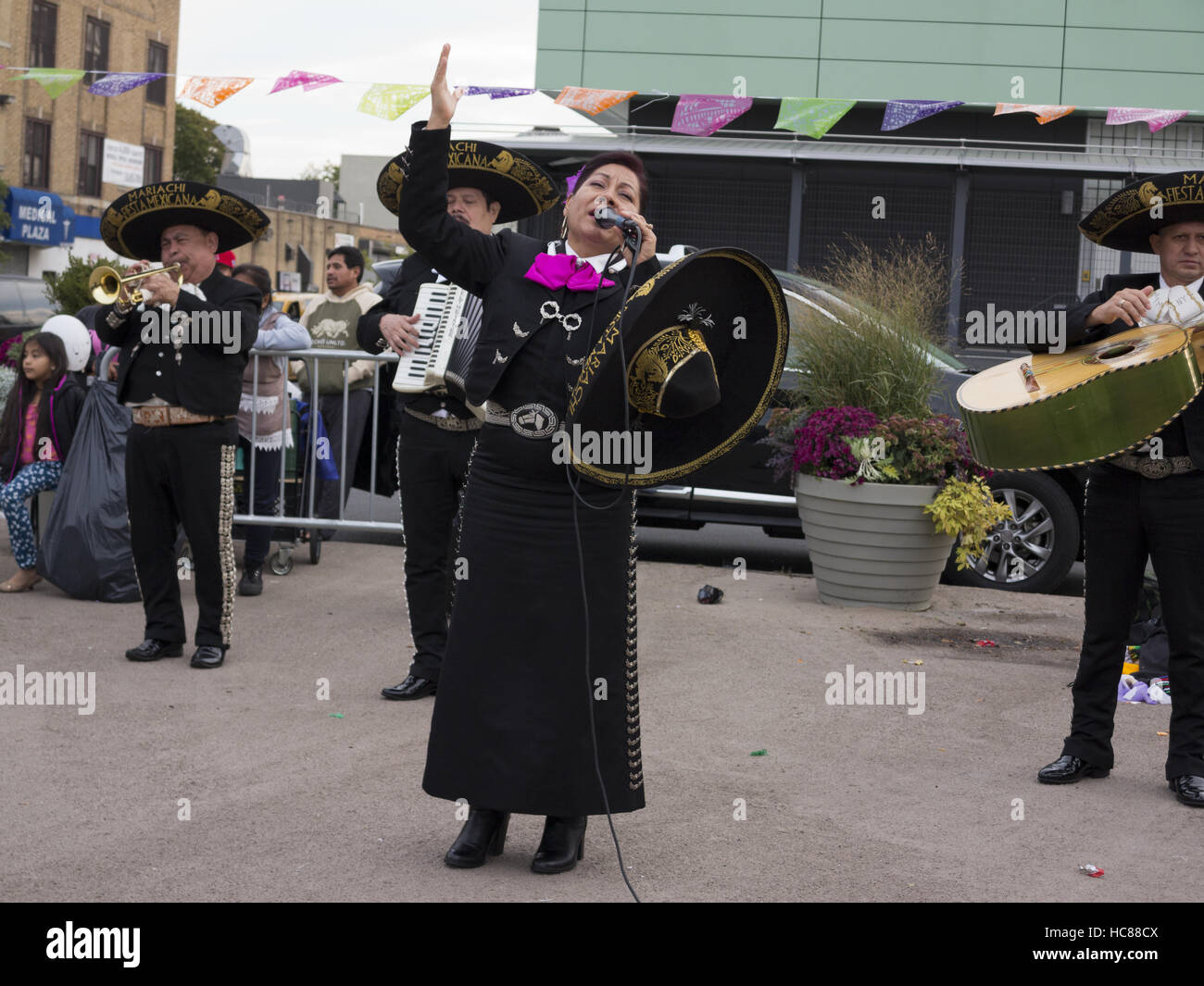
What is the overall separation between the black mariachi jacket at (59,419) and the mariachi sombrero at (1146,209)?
633 cm

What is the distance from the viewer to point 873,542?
898 centimetres

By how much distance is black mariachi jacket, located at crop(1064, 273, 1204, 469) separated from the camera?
5223mm

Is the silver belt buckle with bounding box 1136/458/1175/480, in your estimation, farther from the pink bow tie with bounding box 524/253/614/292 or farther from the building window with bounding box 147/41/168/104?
the building window with bounding box 147/41/168/104

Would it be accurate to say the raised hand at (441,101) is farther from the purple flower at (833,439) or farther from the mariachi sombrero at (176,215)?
the purple flower at (833,439)

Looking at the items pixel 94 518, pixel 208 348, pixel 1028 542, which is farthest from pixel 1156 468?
pixel 94 518

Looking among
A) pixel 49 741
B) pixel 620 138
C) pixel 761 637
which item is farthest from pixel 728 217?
pixel 49 741

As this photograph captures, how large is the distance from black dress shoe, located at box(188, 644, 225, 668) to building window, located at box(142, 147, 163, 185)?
45.6m

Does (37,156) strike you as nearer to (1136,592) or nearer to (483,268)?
(483,268)

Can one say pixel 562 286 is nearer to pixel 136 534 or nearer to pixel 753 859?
pixel 753 859

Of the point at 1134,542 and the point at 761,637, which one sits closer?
the point at 1134,542

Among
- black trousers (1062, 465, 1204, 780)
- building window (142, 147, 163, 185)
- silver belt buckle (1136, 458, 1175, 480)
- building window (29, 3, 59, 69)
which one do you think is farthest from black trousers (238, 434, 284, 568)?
building window (142, 147, 163, 185)

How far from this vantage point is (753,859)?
15.1 feet

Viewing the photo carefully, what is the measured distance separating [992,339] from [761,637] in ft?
8.33

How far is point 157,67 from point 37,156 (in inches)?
309
